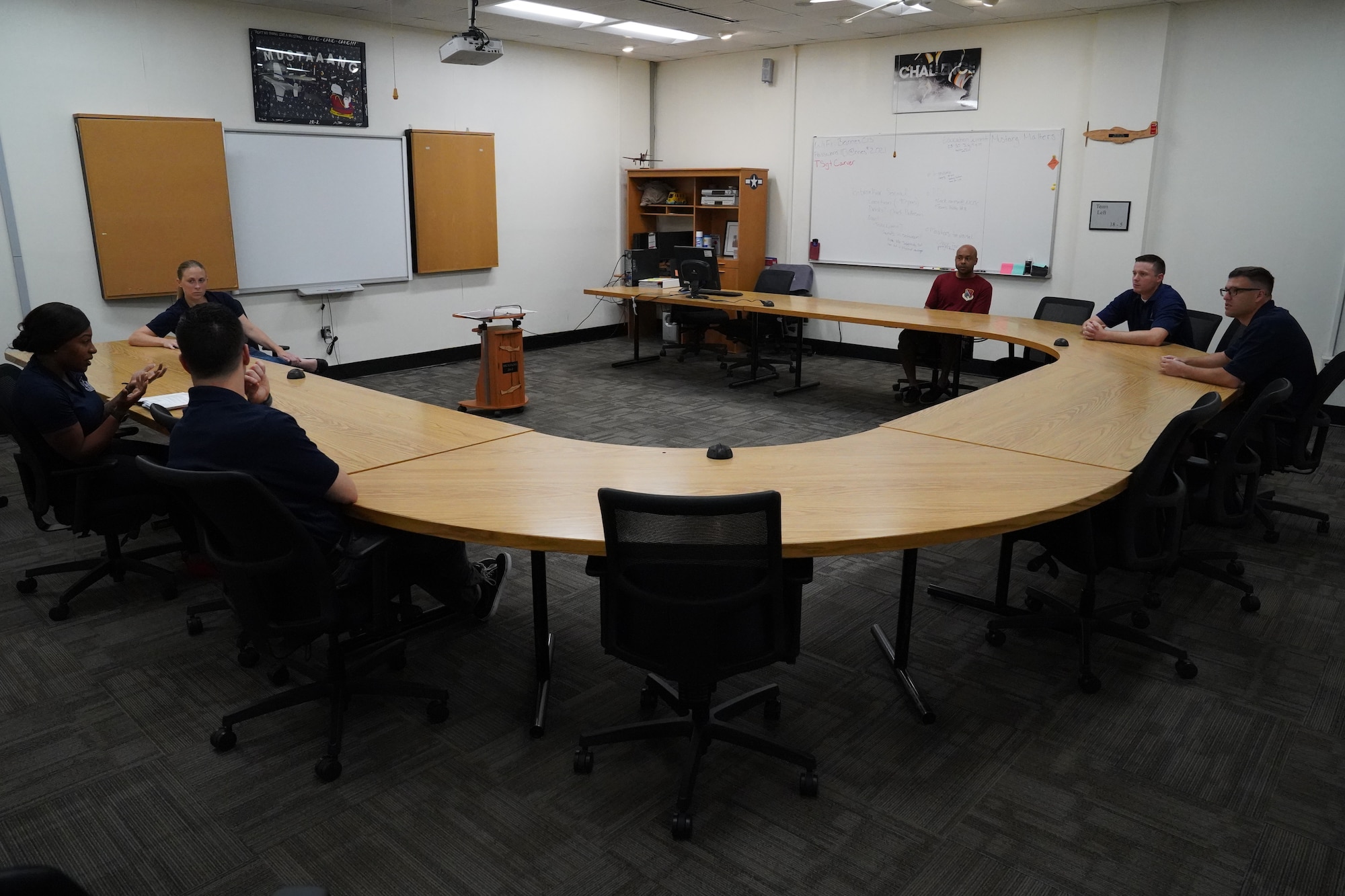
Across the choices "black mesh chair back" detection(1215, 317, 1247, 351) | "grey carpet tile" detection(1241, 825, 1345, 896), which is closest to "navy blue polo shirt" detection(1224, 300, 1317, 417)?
"black mesh chair back" detection(1215, 317, 1247, 351)

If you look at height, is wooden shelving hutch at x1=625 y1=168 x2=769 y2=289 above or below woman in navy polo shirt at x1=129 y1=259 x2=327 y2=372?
above

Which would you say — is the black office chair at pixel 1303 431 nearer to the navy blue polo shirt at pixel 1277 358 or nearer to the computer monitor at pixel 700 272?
the navy blue polo shirt at pixel 1277 358

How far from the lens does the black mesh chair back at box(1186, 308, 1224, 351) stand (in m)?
5.41

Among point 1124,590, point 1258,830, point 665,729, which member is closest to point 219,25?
point 665,729

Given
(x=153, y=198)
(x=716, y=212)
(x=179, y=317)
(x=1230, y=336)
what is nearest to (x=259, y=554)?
(x=179, y=317)

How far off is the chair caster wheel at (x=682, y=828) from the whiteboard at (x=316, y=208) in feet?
19.8

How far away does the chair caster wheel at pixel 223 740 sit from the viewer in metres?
2.52

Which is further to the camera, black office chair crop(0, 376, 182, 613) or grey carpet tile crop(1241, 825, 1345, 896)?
black office chair crop(0, 376, 182, 613)

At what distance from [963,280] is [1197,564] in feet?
11.9

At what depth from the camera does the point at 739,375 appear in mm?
7793

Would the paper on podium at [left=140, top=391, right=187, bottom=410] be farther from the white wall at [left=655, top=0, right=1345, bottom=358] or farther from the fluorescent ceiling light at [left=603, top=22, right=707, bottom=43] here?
the white wall at [left=655, top=0, right=1345, bottom=358]

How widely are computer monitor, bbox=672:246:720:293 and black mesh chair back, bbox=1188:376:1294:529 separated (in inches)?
191

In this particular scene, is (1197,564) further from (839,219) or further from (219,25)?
(219,25)

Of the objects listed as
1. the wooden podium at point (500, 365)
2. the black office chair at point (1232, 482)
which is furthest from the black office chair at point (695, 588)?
the wooden podium at point (500, 365)
